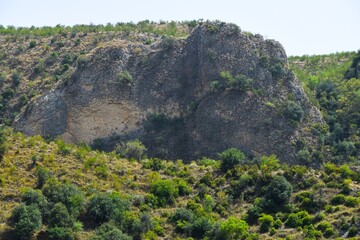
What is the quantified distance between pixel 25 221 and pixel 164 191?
Result: 1391 centimetres

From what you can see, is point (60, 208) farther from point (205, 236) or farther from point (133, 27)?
point (133, 27)

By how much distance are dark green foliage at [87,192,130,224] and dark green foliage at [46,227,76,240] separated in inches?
141

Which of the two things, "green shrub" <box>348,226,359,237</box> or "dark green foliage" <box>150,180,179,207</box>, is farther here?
"dark green foliage" <box>150,180,179,207</box>

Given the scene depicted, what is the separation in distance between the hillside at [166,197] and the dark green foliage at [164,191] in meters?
0.09

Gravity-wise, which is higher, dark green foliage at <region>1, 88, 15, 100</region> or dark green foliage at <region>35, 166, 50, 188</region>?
dark green foliage at <region>1, 88, 15, 100</region>

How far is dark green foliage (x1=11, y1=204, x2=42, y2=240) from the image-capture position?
56906mm

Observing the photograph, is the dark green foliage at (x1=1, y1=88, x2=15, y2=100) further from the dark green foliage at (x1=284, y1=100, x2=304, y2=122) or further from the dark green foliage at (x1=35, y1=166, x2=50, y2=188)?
the dark green foliage at (x1=284, y1=100, x2=304, y2=122)

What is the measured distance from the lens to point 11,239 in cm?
5725

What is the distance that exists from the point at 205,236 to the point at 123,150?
2174 cm

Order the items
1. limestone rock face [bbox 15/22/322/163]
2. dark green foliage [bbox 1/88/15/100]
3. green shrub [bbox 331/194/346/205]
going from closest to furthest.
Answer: green shrub [bbox 331/194/346/205] < limestone rock face [bbox 15/22/322/163] < dark green foliage [bbox 1/88/15/100]

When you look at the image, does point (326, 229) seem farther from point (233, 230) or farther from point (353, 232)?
point (233, 230)

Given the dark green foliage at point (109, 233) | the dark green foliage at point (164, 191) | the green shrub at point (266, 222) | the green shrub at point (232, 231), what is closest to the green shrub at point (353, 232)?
the green shrub at point (266, 222)

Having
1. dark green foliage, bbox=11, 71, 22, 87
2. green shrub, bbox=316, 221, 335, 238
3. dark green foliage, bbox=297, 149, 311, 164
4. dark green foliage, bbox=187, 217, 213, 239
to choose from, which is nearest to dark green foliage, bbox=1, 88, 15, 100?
dark green foliage, bbox=11, 71, 22, 87

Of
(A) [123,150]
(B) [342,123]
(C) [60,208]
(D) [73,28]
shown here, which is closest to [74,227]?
(C) [60,208]
